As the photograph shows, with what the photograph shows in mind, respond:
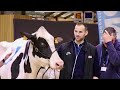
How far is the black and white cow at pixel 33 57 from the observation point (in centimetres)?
231

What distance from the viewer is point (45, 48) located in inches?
91.1

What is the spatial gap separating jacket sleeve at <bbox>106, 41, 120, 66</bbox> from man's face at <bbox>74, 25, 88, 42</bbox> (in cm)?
27

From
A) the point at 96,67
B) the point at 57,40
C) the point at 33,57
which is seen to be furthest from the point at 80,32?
the point at 33,57

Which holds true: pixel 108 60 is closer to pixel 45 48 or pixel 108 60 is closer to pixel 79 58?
pixel 79 58

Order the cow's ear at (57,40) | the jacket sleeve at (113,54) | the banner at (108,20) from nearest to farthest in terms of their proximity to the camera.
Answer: the jacket sleeve at (113,54) < the cow's ear at (57,40) < the banner at (108,20)

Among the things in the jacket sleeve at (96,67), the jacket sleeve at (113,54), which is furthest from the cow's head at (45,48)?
the jacket sleeve at (113,54)

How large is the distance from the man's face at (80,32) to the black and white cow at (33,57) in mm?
251

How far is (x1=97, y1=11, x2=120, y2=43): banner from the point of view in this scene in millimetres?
2520

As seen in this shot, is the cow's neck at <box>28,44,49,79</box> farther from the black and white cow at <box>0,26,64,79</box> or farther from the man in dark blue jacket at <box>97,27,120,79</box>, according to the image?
the man in dark blue jacket at <box>97,27,120,79</box>

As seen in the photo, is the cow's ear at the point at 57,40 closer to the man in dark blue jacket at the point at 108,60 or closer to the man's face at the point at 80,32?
the man's face at the point at 80,32

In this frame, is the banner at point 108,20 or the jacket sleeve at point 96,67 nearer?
the jacket sleeve at point 96,67

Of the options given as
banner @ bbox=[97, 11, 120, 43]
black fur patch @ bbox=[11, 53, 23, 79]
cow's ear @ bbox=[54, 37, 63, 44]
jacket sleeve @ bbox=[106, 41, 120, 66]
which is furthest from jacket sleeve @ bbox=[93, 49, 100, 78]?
black fur patch @ bbox=[11, 53, 23, 79]
